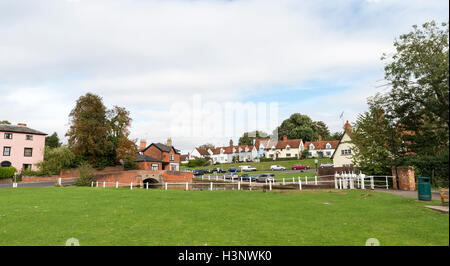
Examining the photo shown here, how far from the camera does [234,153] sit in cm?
12138

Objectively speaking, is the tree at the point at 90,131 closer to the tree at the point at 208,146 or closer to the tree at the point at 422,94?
the tree at the point at 422,94

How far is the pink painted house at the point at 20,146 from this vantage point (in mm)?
50438

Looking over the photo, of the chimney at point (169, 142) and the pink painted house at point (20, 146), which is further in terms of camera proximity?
the chimney at point (169, 142)

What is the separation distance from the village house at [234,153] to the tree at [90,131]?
6619 centimetres

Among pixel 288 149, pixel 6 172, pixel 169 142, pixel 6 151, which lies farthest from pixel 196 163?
pixel 6 172

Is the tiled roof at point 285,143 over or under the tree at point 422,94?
over

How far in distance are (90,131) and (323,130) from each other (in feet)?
343

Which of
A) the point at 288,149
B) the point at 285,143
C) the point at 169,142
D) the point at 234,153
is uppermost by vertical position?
the point at 285,143

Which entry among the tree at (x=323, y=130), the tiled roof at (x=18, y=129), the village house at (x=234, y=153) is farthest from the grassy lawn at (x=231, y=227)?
the tree at (x=323, y=130)

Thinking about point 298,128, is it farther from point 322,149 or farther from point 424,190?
point 424,190

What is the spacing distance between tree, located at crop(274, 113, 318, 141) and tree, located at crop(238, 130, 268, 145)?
55.3 ft

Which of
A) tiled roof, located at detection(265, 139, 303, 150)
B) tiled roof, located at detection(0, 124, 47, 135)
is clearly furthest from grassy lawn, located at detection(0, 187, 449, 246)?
tiled roof, located at detection(265, 139, 303, 150)
